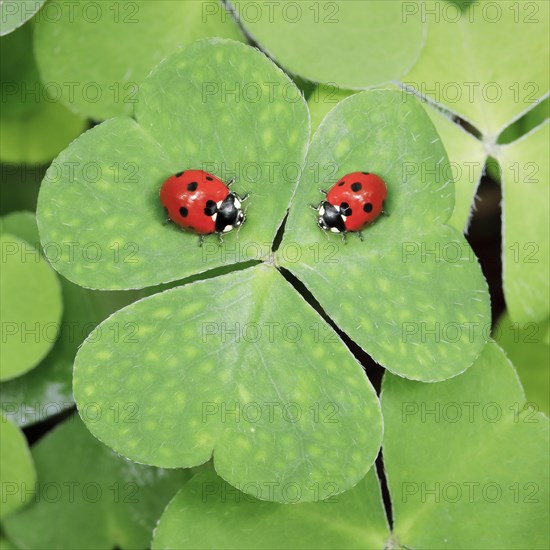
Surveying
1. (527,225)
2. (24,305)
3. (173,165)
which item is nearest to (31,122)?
(24,305)

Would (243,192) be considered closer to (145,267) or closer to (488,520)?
(145,267)

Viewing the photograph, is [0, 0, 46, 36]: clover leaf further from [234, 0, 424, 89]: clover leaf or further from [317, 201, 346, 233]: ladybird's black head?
[317, 201, 346, 233]: ladybird's black head

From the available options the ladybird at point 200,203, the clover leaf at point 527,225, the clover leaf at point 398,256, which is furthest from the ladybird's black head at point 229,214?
the clover leaf at point 527,225

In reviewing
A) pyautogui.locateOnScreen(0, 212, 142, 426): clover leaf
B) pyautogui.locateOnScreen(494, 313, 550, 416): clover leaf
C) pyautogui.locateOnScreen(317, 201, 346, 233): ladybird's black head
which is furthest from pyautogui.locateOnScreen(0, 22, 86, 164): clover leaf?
pyautogui.locateOnScreen(494, 313, 550, 416): clover leaf

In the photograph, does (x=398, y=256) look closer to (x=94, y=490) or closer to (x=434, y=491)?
(x=434, y=491)

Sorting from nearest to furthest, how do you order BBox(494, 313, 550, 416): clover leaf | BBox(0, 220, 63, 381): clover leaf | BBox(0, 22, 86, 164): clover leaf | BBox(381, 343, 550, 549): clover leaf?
BBox(381, 343, 550, 549): clover leaf < BBox(0, 220, 63, 381): clover leaf < BBox(494, 313, 550, 416): clover leaf < BBox(0, 22, 86, 164): clover leaf

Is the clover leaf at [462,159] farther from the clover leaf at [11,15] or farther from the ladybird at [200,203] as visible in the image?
the clover leaf at [11,15]
